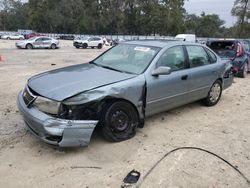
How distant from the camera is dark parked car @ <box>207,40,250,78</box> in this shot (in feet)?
36.0

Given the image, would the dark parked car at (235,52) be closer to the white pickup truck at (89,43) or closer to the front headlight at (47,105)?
the front headlight at (47,105)

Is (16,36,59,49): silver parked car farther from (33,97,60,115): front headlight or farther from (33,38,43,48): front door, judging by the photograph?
(33,97,60,115): front headlight

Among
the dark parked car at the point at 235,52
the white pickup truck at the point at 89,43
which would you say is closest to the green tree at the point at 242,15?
the white pickup truck at the point at 89,43

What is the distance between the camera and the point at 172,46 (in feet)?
17.8

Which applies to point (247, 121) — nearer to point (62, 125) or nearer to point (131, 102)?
point (131, 102)

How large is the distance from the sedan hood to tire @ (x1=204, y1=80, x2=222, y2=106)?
2.67 metres

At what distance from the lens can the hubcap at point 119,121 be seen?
4301mm

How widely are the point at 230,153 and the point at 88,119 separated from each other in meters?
2.15

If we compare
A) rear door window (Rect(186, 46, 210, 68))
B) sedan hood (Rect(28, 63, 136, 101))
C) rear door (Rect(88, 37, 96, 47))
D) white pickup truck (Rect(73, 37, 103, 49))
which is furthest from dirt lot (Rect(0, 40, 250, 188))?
rear door (Rect(88, 37, 96, 47))

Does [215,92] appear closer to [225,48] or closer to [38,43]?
[225,48]

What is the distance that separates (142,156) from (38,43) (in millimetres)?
28340

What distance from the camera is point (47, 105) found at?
3.90 metres

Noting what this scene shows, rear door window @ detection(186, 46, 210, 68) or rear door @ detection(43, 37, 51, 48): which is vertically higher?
rear door window @ detection(186, 46, 210, 68)

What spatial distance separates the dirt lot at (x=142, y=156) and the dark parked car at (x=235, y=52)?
19.0 ft
